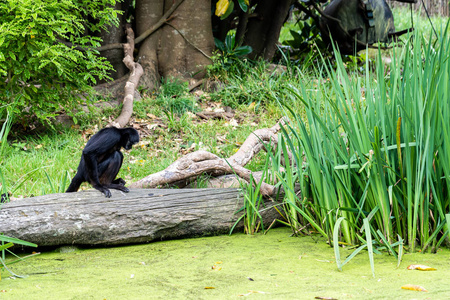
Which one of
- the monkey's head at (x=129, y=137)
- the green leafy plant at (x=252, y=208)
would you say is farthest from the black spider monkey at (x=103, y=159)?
the green leafy plant at (x=252, y=208)

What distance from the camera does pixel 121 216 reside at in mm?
3260

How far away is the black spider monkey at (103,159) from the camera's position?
363 centimetres

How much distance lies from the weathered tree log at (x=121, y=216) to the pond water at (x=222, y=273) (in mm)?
122

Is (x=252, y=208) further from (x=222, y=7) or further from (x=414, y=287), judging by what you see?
(x=222, y=7)

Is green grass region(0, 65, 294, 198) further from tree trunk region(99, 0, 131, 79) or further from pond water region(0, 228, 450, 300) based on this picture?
pond water region(0, 228, 450, 300)

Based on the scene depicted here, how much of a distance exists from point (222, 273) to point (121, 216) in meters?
1.00

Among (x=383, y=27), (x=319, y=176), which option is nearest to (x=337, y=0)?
(x=383, y=27)

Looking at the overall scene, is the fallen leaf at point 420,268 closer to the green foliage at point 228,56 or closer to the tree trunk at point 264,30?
the green foliage at point 228,56

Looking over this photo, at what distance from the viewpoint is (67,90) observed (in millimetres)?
5871

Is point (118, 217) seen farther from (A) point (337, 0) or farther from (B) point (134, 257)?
(A) point (337, 0)

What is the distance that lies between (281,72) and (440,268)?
562 cm

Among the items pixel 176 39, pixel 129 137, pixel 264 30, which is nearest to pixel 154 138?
pixel 129 137

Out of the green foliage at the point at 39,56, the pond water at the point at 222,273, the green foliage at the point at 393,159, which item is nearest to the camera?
the pond water at the point at 222,273

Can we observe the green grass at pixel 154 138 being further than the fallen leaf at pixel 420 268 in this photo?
Yes
